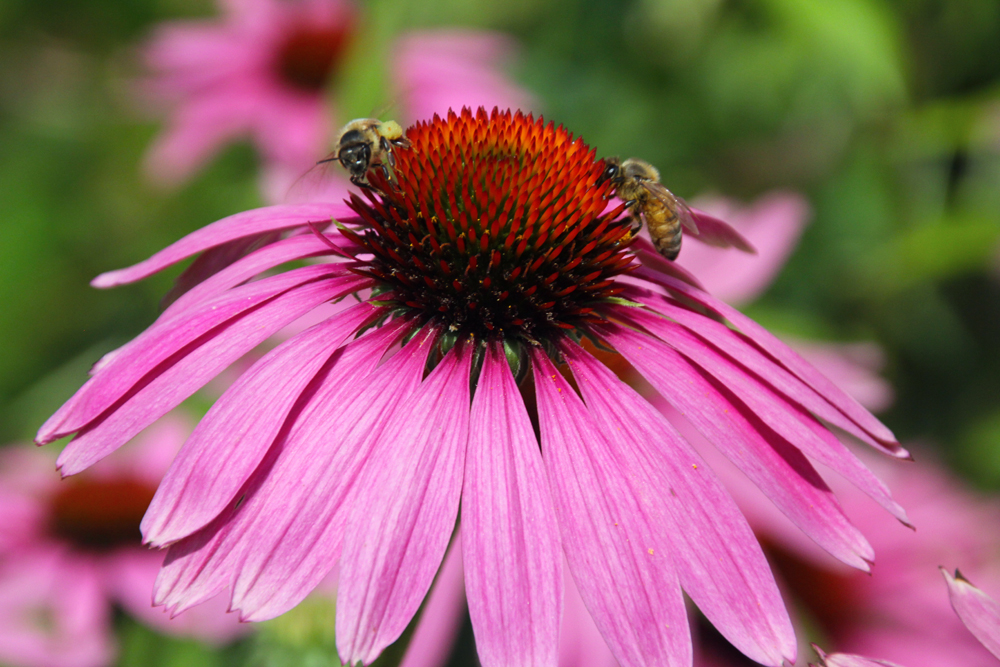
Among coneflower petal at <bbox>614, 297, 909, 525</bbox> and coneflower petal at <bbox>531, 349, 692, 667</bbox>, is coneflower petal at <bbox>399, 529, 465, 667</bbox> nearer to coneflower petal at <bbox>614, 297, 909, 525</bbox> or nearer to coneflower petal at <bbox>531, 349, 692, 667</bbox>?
coneflower petal at <bbox>531, 349, 692, 667</bbox>

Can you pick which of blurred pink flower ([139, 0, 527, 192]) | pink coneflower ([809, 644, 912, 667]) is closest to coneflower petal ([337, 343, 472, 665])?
pink coneflower ([809, 644, 912, 667])

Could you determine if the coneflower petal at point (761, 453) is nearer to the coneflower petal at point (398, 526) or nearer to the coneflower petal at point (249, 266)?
the coneflower petal at point (398, 526)

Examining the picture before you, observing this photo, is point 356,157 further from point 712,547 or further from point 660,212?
point 712,547

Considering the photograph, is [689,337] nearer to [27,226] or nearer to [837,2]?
[837,2]

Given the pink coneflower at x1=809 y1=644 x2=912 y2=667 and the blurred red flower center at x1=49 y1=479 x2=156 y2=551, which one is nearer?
the pink coneflower at x1=809 y1=644 x2=912 y2=667

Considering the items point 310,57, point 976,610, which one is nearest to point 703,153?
point 310,57

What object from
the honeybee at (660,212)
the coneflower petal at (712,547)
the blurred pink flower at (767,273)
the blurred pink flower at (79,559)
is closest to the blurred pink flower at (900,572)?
the blurred pink flower at (767,273)
